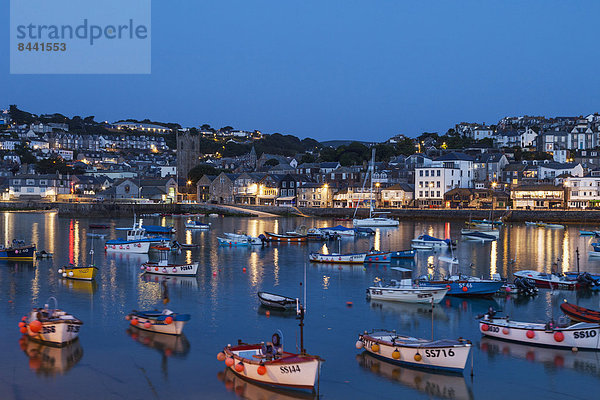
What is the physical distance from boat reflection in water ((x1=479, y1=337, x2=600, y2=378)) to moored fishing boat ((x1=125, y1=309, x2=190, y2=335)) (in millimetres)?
9233

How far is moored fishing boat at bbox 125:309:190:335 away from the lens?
731 inches

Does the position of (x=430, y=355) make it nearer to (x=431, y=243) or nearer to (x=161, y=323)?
(x=161, y=323)

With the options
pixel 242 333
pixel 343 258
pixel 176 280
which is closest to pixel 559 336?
pixel 242 333

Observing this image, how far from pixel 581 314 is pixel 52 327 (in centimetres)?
1696

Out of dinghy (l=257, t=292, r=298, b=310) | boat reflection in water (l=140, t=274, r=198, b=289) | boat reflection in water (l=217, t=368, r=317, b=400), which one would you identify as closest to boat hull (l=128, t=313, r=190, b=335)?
boat reflection in water (l=217, t=368, r=317, b=400)

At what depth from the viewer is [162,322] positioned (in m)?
18.7

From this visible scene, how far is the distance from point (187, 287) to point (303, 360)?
47.4 ft

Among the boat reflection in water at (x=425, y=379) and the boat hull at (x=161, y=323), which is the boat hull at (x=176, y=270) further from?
the boat reflection in water at (x=425, y=379)

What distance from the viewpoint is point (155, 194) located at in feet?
334

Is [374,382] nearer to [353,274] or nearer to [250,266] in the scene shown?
[353,274]

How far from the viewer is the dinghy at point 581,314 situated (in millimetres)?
19541

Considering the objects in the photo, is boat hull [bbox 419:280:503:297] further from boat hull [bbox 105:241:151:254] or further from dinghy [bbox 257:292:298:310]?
boat hull [bbox 105:241:151:254]

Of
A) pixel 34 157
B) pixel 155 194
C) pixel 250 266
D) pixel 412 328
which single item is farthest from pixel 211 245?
pixel 34 157

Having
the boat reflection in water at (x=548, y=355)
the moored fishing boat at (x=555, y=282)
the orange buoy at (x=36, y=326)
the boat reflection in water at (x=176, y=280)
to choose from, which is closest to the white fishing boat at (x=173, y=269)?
the boat reflection in water at (x=176, y=280)
